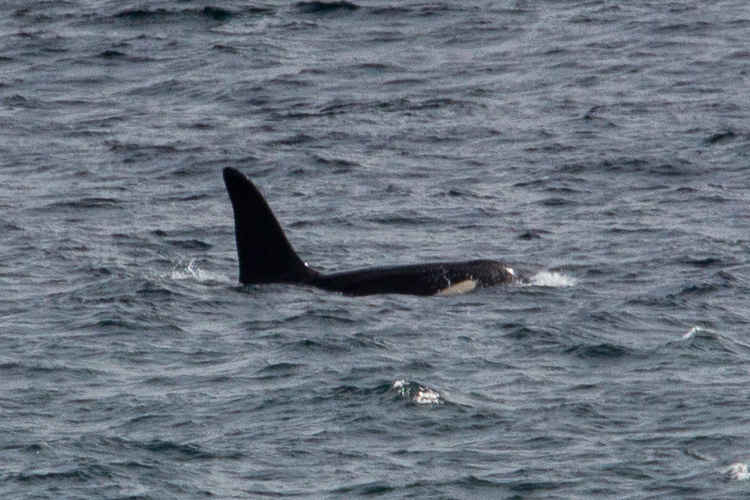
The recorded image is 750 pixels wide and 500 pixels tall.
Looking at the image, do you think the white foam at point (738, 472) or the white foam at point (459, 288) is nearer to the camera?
the white foam at point (738, 472)

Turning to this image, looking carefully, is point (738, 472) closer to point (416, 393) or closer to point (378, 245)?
point (416, 393)

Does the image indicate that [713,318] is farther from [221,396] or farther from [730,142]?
[730,142]

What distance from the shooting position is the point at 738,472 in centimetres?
1664

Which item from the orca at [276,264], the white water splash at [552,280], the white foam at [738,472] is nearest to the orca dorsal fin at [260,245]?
the orca at [276,264]

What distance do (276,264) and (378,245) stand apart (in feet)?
8.17

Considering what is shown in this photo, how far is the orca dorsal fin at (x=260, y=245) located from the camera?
24.8 m

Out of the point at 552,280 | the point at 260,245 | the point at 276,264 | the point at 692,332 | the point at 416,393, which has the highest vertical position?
the point at 416,393

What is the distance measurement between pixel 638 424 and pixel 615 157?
13.6m

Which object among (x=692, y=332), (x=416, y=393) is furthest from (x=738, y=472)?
(x=692, y=332)

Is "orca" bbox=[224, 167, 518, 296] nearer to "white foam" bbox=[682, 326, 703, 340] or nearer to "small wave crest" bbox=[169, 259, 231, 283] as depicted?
"small wave crest" bbox=[169, 259, 231, 283]

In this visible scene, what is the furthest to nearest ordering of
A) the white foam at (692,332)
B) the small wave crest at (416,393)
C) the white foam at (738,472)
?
1. the white foam at (692,332)
2. the small wave crest at (416,393)
3. the white foam at (738,472)

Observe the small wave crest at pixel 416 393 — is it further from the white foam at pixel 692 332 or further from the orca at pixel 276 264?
the orca at pixel 276 264

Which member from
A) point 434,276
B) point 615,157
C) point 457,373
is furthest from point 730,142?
point 457,373

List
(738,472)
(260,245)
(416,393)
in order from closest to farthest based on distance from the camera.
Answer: (738,472) → (416,393) → (260,245)
